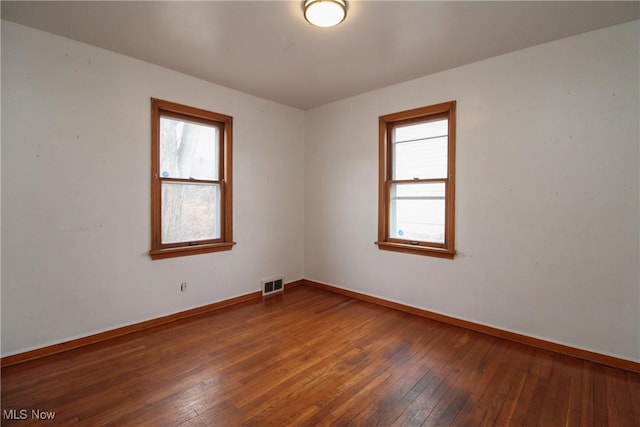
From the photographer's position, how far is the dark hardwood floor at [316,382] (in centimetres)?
194

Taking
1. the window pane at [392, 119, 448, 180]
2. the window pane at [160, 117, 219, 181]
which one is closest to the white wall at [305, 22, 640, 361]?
the window pane at [392, 119, 448, 180]

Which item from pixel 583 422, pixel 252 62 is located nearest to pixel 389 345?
pixel 583 422

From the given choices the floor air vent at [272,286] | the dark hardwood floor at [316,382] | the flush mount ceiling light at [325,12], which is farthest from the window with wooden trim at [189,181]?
the flush mount ceiling light at [325,12]

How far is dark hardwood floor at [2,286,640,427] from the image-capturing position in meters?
1.94

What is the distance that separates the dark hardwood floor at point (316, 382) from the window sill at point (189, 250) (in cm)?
77

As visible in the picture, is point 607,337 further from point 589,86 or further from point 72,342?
point 72,342

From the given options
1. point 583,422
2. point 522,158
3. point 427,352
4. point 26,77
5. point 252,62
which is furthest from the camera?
point 252,62

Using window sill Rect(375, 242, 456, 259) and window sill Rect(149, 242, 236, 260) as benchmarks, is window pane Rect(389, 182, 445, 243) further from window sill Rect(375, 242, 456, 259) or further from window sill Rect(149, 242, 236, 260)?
window sill Rect(149, 242, 236, 260)

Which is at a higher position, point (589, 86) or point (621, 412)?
point (589, 86)

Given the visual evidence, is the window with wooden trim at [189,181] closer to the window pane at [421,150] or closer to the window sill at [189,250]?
the window sill at [189,250]

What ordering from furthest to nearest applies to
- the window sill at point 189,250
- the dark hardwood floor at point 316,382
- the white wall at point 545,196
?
the window sill at point 189,250, the white wall at point 545,196, the dark hardwood floor at point 316,382

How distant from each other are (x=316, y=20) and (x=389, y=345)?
111 inches

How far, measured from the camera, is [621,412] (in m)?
2.00

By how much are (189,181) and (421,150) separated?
2.78 metres
